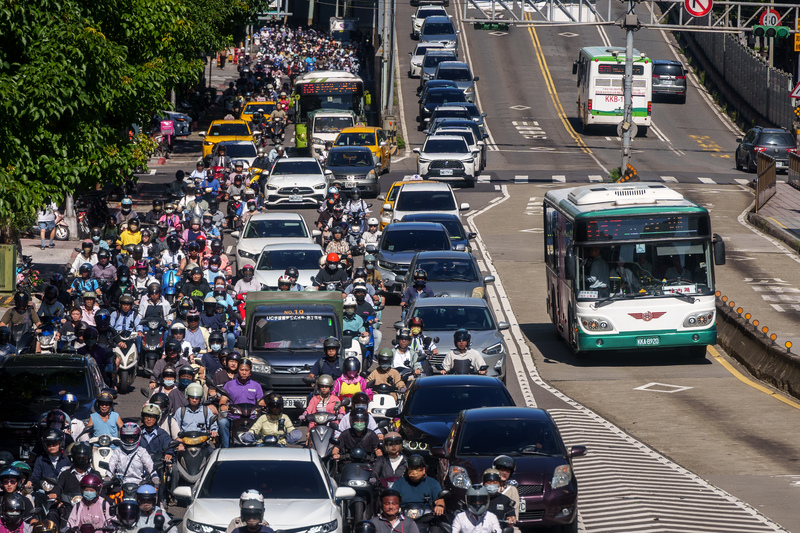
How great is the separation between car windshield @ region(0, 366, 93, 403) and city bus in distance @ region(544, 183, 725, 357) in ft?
29.4

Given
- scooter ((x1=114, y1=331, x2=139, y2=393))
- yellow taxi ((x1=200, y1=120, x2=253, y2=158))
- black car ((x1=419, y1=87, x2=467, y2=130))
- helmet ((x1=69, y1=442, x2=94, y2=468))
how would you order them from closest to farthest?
1. helmet ((x1=69, y1=442, x2=94, y2=468))
2. scooter ((x1=114, y1=331, x2=139, y2=393))
3. yellow taxi ((x1=200, y1=120, x2=253, y2=158))
4. black car ((x1=419, y1=87, x2=467, y2=130))

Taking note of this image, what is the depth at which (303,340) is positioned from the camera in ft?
66.5

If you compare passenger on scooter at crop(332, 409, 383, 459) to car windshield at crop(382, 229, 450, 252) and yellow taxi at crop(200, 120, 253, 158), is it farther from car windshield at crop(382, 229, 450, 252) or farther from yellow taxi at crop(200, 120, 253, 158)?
yellow taxi at crop(200, 120, 253, 158)

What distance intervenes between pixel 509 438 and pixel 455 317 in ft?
25.4

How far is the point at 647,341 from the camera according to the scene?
22.8 metres

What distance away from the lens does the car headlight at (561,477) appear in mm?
13414

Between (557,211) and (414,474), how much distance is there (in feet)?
42.5

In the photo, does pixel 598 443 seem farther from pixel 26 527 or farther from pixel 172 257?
pixel 172 257

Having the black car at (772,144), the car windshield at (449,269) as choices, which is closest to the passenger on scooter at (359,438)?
the car windshield at (449,269)

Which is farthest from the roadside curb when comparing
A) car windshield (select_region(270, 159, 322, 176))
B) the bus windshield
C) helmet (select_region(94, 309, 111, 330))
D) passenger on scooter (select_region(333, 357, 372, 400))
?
car windshield (select_region(270, 159, 322, 176))

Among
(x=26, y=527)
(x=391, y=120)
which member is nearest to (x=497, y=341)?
(x=26, y=527)

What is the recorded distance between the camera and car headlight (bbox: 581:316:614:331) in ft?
74.6

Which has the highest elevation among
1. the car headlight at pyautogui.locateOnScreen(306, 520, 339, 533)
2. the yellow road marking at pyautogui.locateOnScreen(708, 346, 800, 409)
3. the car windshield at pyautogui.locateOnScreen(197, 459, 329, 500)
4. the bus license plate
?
the car windshield at pyautogui.locateOnScreen(197, 459, 329, 500)

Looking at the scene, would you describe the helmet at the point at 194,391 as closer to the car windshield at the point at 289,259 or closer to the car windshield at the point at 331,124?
the car windshield at the point at 289,259
